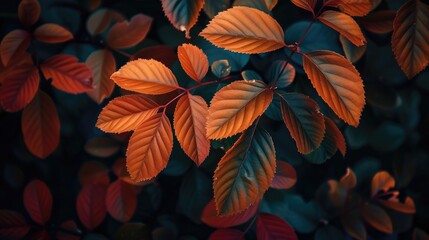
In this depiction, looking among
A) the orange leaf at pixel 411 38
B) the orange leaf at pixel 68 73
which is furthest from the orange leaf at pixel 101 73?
the orange leaf at pixel 411 38

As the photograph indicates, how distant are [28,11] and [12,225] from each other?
44 cm

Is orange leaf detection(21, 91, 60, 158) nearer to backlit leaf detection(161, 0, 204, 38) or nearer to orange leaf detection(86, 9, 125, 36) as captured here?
orange leaf detection(86, 9, 125, 36)

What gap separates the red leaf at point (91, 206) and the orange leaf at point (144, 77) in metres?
0.37

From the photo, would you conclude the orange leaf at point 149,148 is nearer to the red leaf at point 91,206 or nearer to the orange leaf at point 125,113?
the orange leaf at point 125,113

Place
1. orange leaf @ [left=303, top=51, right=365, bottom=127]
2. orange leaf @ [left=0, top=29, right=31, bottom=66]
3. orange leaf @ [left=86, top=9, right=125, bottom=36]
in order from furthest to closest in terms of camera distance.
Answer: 1. orange leaf @ [left=86, top=9, right=125, bottom=36]
2. orange leaf @ [left=0, top=29, right=31, bottom=66]
3. orange leaf @ [left=303, top=51, right=365, bottom=127]

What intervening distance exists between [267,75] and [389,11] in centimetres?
26

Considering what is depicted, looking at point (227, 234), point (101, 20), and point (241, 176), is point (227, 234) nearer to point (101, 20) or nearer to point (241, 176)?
point (241, 176)

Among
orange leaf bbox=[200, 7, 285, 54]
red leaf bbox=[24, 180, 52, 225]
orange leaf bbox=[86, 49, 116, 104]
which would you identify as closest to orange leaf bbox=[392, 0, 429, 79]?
orange leaf bbox=[200, 7, 285, 54]

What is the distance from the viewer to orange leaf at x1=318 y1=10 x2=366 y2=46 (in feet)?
1.98

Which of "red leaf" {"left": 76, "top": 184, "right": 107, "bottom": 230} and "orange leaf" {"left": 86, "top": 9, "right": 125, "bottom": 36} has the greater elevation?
"orange leaf" {"left": 86, "top": 9, "right": 125, "bottom": 36}

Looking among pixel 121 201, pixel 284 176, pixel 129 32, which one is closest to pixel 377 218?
pixel 284 176

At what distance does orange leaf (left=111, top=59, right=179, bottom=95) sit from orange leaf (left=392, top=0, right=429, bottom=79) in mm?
338

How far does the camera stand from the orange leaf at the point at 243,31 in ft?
1.91

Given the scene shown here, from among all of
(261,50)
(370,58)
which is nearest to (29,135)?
(261,50)
